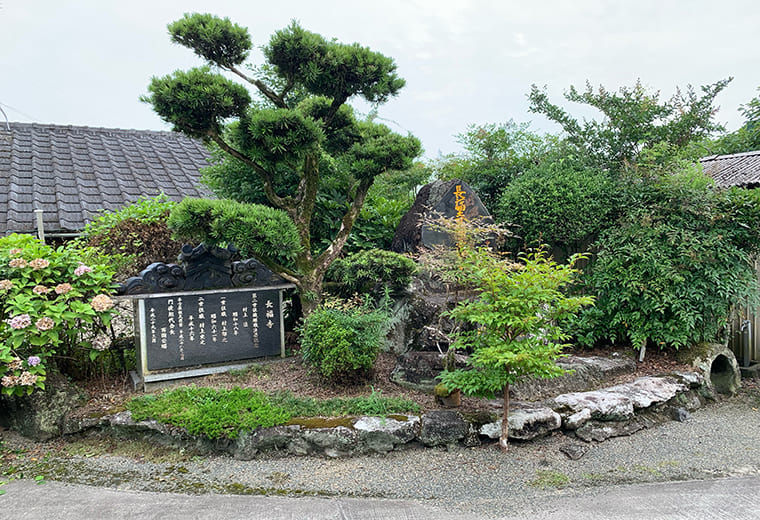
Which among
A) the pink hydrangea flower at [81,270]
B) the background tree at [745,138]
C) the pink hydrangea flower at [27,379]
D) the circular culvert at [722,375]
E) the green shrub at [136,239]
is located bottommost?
the circular culvert at [722,375]

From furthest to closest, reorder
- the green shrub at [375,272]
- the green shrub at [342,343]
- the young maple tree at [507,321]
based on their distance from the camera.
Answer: the green shrub at [375,272] < the green shrub at [342,343] < the young maple tree at [507,321]

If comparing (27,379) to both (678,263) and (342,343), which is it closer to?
(342,343)

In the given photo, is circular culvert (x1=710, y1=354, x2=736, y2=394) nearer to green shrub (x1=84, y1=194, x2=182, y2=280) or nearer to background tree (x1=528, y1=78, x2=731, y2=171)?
background tree (x1=528, y1=78, x2=731, y2=171)

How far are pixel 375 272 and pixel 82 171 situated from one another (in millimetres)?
7292

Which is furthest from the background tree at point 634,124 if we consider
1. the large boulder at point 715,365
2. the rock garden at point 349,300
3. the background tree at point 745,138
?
the background tree at point 745,138

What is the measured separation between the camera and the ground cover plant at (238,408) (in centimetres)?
407

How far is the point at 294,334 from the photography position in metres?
6.40

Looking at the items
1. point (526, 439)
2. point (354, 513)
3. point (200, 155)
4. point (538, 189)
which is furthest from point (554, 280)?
point (200, 155)

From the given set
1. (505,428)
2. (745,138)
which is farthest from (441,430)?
(745,138)

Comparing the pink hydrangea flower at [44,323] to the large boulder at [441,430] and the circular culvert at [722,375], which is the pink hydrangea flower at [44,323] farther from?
the circular culvert at [722,375]

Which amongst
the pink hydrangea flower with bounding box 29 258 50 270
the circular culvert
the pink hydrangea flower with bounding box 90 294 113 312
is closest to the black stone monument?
the pink hydrangea flower with bounding box 90 294 113 312

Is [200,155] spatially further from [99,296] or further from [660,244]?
[660,244]

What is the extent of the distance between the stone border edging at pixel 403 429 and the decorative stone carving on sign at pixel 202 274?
130 centimetres

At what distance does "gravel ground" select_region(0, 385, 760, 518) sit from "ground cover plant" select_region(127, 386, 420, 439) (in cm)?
28
